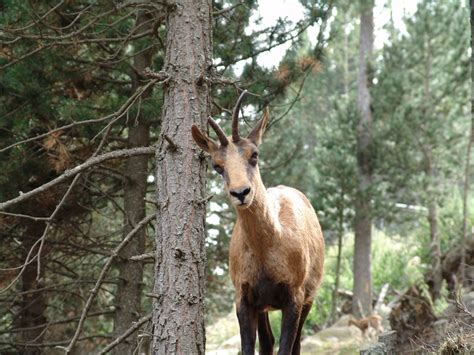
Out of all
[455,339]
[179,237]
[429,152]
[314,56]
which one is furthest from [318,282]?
[429,152]

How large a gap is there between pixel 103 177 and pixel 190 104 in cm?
438

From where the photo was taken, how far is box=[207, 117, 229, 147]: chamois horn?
4254 mm

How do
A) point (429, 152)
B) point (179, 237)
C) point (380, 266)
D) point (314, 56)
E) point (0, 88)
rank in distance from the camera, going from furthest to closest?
1. point (380, 266)
2. point (429, 152)
3. point (314, 56)
4. point (0, 88)
5. point (179, 237)

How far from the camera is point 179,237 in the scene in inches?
174

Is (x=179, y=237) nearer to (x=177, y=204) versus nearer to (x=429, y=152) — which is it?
(x=177, y=204)

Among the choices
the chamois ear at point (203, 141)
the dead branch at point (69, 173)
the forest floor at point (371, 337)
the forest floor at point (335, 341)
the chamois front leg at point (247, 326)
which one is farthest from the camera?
the forest floor at point (335, 341)

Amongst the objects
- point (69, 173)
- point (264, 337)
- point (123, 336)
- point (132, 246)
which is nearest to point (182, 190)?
point (69, 173)

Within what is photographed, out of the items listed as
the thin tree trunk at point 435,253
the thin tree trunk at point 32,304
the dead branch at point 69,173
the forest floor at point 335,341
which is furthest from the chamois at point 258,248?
the thin tree trunk at point 435,253

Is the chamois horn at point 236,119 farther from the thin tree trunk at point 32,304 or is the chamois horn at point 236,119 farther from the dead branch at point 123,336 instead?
the thin tree trunk at point 32,304

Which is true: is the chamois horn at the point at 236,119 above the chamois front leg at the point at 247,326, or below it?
above

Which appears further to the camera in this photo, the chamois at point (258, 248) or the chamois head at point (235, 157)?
the chamois at point (258, 248)

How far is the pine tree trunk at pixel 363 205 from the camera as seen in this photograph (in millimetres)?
14391

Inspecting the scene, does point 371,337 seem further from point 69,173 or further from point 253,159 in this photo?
Result: point 69,173

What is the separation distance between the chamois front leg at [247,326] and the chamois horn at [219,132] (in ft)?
4.42
